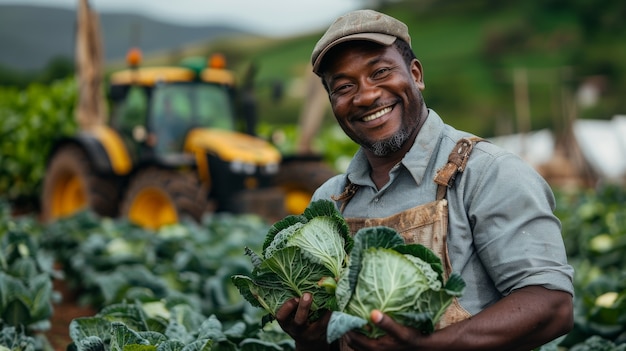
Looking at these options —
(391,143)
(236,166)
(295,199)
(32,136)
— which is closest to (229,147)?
(236,166)

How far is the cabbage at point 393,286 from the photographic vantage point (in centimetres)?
213

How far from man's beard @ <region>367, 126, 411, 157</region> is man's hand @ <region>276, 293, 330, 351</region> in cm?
52

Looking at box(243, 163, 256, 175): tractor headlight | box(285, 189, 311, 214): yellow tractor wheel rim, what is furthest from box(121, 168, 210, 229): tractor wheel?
box(285, 189, 311, 214): yellow tractor wheel rim

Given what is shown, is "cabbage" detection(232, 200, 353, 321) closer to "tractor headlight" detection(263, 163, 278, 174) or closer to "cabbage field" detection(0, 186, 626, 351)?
"cabbage field" detection(0, 186, 626, 351)

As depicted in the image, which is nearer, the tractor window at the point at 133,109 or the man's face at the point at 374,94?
the man's face at the point at 374,94

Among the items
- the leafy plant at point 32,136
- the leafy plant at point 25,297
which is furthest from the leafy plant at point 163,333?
the leafy plant at point 32,136

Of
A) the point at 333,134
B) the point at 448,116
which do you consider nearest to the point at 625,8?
the point at 448,116

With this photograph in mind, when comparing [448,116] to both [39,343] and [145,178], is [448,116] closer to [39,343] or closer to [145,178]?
[145,178]

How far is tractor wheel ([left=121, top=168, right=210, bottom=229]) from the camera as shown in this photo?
30.0ft

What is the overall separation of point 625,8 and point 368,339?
6885cm

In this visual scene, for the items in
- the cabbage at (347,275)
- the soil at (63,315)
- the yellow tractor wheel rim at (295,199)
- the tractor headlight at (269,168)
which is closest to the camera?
the cabbage at (347,275)

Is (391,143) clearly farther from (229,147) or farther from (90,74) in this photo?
(90,74)

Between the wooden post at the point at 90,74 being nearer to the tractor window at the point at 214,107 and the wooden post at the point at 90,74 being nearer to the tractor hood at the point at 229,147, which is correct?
the tractor window at the point at 214,107

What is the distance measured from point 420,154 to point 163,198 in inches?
307
